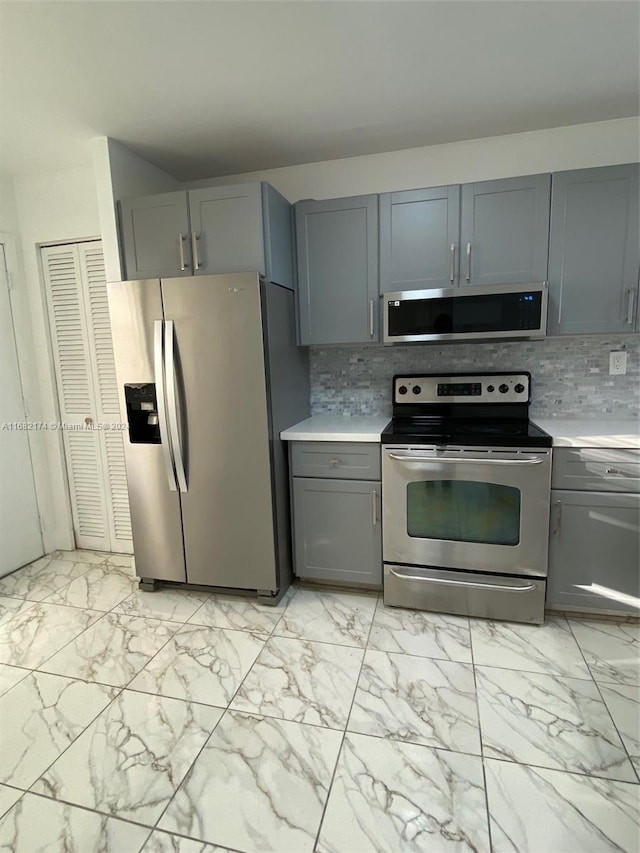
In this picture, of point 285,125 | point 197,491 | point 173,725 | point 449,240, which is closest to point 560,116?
point 449,240

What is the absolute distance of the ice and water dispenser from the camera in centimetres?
235

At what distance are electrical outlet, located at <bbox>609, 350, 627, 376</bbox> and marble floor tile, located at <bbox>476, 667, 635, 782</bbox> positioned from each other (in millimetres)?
1628

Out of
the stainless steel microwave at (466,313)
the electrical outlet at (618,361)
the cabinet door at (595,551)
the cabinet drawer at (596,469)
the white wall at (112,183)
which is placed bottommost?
the cabinet door at (595,551)

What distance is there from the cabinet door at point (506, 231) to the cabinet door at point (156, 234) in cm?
147

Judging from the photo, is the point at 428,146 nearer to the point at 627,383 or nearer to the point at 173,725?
the point at 627,383

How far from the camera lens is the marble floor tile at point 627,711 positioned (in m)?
1.54

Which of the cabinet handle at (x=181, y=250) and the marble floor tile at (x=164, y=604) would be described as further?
the marble floor tile at (x=164, y=604)

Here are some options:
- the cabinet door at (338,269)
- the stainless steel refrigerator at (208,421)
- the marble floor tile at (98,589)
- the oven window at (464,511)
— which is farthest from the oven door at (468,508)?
the marble floor tile at (98,589)

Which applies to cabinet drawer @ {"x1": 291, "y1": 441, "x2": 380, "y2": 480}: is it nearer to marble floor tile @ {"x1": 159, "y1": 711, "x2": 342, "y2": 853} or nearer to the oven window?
the oven window

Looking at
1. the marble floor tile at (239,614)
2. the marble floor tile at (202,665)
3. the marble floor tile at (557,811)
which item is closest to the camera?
the marble floor tile at (557,811)

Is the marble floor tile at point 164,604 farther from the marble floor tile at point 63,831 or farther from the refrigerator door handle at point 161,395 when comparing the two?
the marble floor tile at point 63,831

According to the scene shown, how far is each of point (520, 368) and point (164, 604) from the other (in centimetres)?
248

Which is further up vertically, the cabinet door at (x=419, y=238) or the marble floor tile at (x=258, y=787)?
the cabinet door at (x=419, y=238)

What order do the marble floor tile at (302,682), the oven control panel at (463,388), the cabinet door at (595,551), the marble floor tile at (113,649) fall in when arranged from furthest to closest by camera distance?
the oven control panel at (463,388)
the cabinet door at (595,551)
the marble floor tile at (113,649)
the marble floor tile at (302,682)
